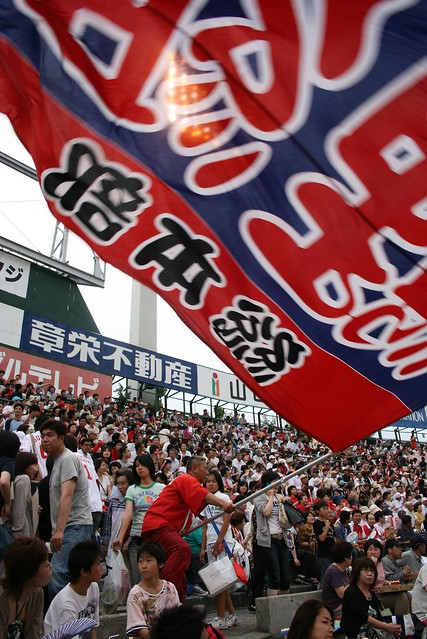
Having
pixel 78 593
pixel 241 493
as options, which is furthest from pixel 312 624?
pixel 241 493

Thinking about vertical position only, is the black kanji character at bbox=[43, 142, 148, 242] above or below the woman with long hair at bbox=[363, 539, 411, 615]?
above

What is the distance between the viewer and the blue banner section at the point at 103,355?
2039cm

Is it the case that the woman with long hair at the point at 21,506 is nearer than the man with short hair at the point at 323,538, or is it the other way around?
the woman with long hair at the point at 21,506

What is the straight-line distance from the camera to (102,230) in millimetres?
3244

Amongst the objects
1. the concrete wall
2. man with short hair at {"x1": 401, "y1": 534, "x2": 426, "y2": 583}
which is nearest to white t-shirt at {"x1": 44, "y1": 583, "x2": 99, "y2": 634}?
the concrete wall

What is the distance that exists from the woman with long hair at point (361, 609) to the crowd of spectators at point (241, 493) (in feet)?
1.74

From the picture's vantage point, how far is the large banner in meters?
2.50

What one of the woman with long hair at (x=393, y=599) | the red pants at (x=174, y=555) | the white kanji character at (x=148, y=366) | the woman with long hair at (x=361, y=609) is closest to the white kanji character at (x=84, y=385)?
the white kanji character at (x=148, y=366)

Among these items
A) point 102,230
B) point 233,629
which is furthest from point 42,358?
point 102,230

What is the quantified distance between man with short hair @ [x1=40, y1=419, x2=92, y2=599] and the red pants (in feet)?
1.77

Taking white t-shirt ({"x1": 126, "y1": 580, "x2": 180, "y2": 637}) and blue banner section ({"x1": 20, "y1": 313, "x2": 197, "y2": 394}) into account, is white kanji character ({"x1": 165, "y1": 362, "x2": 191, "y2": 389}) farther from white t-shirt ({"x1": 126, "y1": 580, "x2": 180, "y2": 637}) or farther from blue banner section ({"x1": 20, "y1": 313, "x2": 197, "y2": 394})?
white t-shirt ({"x1": 126, "y1": 580, "x2": 180, "y2": 637})

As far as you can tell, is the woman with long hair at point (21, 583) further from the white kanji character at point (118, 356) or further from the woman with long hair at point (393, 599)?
the white kanji character at point (118, 356)

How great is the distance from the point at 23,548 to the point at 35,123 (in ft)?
7.63

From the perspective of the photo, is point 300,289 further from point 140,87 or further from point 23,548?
point 23,548
